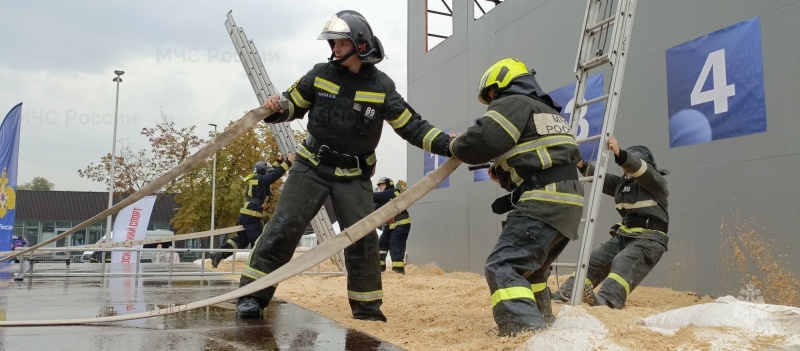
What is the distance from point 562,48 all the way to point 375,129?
15.0ft

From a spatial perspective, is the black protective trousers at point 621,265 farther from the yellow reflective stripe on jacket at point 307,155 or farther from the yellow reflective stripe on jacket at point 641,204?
the yellow reflective stripe on jacket at point 307,155

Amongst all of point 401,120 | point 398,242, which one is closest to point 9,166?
point 398,242

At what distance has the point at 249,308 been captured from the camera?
3.81m

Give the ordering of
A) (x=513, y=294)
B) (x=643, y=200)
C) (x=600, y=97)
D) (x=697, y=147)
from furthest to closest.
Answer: (x=697, y=147) < (x=643, y=200) < (x=600, y=97) < (x=513, y=294)

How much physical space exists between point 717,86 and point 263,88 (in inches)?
227

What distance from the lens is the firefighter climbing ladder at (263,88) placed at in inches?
328

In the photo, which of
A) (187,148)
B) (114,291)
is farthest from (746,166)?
(187,148)

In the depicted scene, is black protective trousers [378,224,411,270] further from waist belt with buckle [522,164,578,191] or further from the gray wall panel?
waist belt with buckle [522,164,578,191]

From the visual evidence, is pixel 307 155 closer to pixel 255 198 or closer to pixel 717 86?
pixel 717 86

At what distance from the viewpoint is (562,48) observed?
7.82 meters

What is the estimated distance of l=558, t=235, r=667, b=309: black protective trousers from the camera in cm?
471

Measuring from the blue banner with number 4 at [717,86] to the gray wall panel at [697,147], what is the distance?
0.07m

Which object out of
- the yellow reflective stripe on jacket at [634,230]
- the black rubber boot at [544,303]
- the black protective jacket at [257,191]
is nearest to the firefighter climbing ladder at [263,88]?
the black protective jacket at [257,191]

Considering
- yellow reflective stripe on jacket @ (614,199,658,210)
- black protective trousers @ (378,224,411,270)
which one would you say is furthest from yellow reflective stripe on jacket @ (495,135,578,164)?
black protective trousers @ (378,224,411,270)
